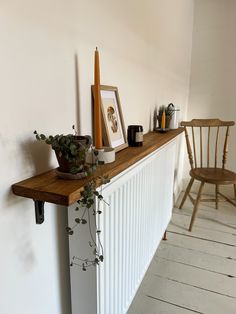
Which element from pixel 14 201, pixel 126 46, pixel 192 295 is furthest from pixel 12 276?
pixel 192 295

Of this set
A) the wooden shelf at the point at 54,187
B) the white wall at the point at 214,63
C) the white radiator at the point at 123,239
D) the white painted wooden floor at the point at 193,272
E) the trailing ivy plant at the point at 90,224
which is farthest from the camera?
the white wall at the point at 214,63

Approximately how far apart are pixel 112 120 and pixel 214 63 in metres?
2.24

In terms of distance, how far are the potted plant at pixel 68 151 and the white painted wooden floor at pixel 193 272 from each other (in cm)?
105

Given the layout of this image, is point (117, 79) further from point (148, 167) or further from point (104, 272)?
point (104, 272)

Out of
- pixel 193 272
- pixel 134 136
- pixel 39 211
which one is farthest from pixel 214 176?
pixel 39 211

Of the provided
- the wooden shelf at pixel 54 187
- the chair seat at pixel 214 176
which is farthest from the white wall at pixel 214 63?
the wooden shelf at pixel 54 187

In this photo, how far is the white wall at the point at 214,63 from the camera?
270 centimetres

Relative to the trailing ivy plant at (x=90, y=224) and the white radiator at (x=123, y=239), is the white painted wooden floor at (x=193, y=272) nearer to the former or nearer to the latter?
the white radiator at (x=123, y=239)

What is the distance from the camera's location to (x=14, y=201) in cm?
68

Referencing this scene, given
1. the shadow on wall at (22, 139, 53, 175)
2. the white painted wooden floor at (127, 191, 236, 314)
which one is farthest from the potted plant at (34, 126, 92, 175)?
Answer: the white painted wooden floor at (127, 191, 236, 314)

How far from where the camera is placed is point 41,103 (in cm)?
72

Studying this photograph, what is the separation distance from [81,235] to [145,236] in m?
0.62

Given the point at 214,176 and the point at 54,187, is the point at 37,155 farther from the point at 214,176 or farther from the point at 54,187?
the point at 214,176

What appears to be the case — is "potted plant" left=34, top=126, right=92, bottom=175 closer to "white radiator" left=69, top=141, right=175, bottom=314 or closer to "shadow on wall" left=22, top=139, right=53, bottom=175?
"shadow on wall" left=22, top=139, right=53, bottom=175
